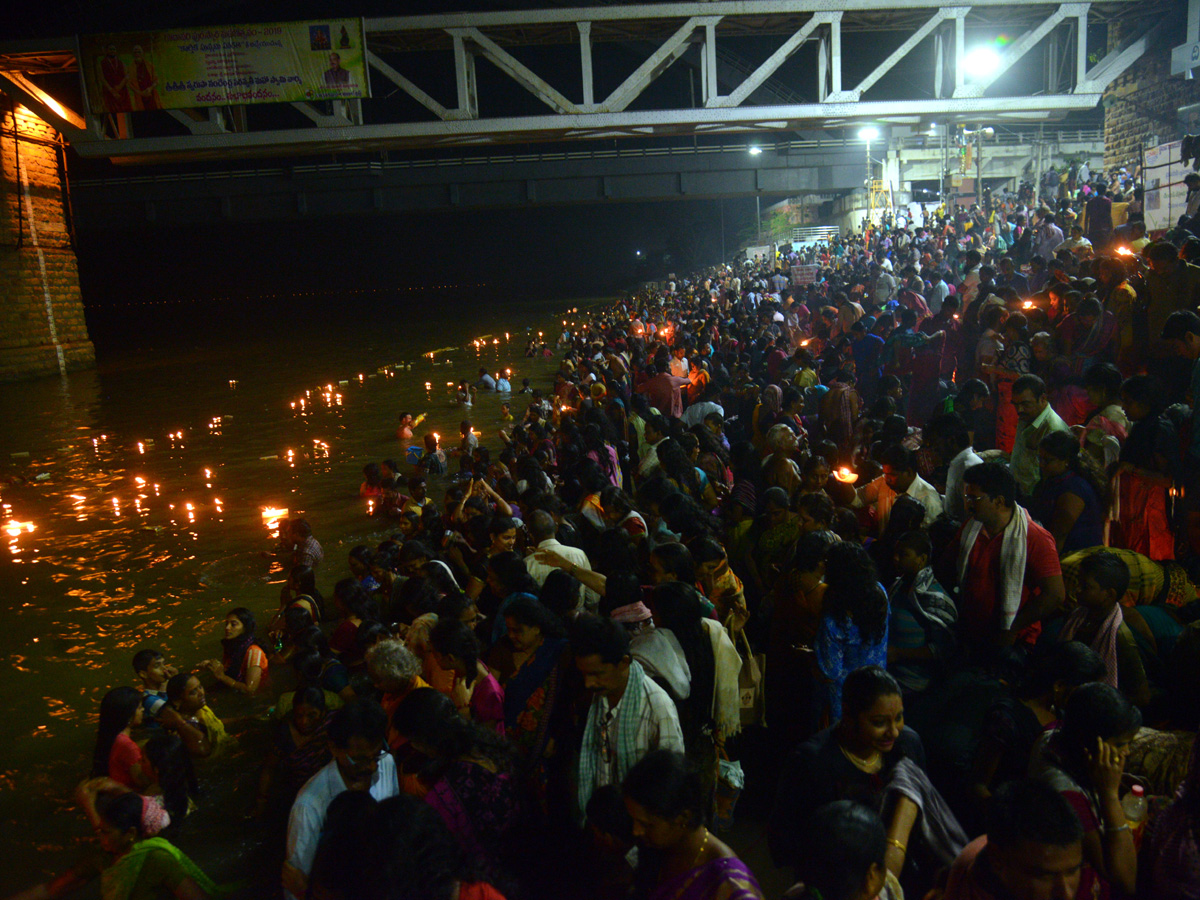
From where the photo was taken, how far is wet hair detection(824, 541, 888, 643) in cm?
332

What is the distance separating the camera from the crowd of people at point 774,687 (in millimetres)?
2352

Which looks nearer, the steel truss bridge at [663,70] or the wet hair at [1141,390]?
the wet hair at [1141,390]

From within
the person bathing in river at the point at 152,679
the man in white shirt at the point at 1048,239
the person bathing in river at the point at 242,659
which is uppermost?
the man in white shirt at the point at 1048,239

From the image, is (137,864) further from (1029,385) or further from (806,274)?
(806,274)

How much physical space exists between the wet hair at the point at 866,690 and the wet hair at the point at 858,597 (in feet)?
2.12

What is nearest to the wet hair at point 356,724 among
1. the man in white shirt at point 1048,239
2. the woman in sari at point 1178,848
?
the woman in sari at point 1178,848

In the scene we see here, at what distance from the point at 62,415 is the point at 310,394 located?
226 inches

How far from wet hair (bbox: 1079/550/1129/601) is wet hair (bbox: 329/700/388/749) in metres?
2.65

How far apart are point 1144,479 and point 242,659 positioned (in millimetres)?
5748

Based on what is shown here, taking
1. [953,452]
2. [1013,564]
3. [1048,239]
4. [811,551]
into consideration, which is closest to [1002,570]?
[1013,564]

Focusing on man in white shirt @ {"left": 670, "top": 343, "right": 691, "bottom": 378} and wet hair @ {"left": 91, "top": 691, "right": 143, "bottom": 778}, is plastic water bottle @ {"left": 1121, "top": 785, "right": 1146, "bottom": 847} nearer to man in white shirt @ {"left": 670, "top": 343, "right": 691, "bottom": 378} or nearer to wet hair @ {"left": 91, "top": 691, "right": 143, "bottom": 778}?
wet hair @ {"left": 91, "top": 691, "right": 143, "bottom": 778}

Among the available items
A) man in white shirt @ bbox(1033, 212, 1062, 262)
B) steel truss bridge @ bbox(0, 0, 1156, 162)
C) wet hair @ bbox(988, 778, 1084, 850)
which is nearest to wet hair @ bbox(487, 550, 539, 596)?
wet hair @ bbox(988, 778, 1084, 850)

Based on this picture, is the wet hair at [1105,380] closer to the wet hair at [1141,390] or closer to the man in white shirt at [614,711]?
the wet hair at [1141,390]

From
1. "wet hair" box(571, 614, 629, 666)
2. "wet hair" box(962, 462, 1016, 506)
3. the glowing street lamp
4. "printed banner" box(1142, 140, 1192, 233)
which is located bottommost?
"wet hair" box(571, 614, 629, 666)
